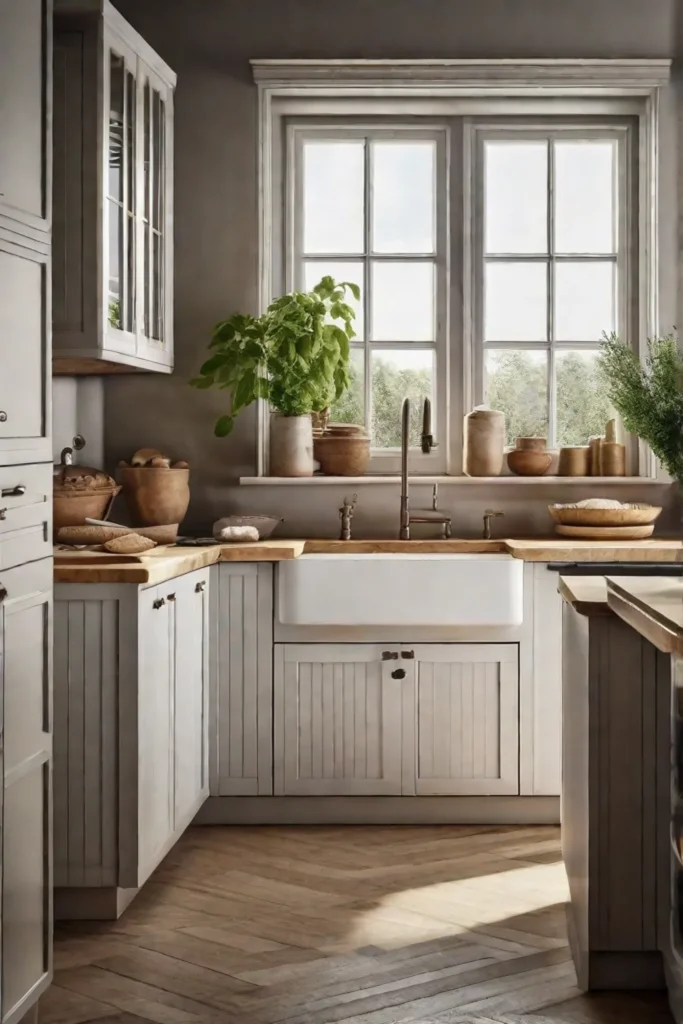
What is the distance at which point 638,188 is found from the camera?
170 inches

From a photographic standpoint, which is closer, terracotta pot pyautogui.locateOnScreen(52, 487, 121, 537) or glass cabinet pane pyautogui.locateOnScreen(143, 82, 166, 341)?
terracotta pot pyautogui.locateOnScreen(52, 487, 121, 537)

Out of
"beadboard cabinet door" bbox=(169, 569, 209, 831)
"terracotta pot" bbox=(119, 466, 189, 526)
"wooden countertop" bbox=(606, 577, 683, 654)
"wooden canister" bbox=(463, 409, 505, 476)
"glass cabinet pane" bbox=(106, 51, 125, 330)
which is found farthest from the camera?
"wooden canister" bbox=(463, 409, 505, 476)

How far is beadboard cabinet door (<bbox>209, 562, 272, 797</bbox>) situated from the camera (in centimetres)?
372

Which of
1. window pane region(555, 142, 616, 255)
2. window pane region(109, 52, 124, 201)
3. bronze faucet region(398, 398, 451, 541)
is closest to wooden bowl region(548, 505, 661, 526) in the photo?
bronze faucet region(398, 398, 451, 541)

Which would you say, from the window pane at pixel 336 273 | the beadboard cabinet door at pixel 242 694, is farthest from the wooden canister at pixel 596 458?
the beadboard cabinet door at pixel 242 694

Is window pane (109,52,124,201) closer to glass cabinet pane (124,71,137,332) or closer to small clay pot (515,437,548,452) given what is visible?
glass cabinet pane (124,71,137,332)

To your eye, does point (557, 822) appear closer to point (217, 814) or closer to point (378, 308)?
point (217, 814)

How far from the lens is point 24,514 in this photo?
7.20ft

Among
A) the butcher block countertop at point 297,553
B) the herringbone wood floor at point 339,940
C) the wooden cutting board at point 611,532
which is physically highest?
the wooden cutting board at point 611,532

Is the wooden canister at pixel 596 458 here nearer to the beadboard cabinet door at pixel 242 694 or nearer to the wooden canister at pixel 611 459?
the wooden canister at pixel 611 459

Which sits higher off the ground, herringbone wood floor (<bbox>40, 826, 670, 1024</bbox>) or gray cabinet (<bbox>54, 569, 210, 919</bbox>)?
→ gray cabinet (<bbox>54, 569, 210, 919</bbox>)

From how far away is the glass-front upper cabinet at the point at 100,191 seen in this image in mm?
3287

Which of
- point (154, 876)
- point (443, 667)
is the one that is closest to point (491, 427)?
point (443, 667)

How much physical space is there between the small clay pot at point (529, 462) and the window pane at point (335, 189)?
3.27 feet
